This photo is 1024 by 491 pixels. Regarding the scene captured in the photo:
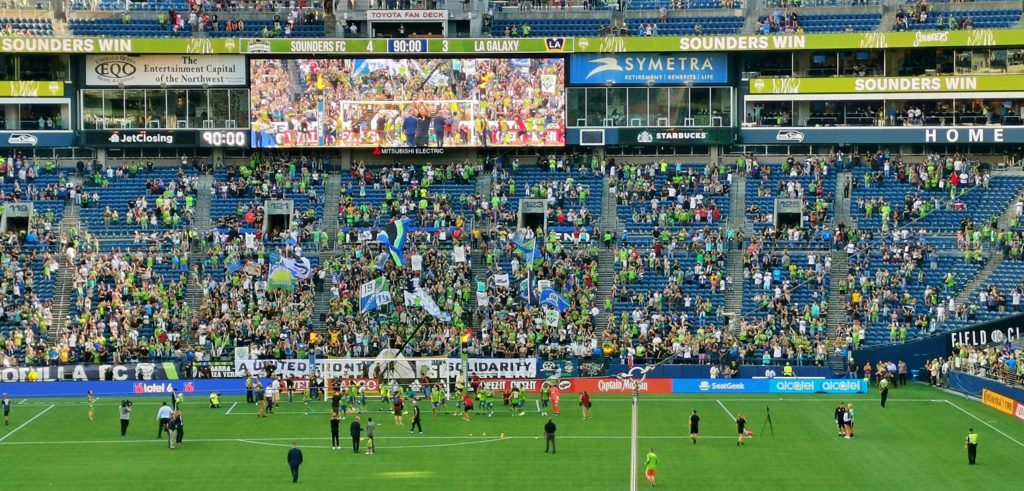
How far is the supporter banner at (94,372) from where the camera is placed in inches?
2749

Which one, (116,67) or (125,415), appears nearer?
(125,415)

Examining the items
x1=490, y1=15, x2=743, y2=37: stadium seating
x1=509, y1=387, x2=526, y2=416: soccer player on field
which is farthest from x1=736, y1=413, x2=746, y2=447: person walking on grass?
x1=490, y1=15, x2=743, y2=37: stadium seating

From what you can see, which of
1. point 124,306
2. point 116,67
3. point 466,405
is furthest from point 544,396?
point 116,67

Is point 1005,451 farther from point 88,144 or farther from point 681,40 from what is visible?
point 88,144

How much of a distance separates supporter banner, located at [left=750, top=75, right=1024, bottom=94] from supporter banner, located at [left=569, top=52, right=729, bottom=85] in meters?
2.16

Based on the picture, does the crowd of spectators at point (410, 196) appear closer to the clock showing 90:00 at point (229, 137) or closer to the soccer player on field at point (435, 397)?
the clock showing 90:00 at point (229, 137)

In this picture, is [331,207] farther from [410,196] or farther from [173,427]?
[173,427]

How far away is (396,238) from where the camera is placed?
75688 mm

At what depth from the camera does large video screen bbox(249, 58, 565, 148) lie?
83.1 meters

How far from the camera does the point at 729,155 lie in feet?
281

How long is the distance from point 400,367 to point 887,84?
1190 inches

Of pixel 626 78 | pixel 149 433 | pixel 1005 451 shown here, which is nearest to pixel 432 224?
pixel 626 78

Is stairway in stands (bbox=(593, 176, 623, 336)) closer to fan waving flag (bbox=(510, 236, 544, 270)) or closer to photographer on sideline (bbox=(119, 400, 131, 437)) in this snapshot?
fan waving flag (bbox=(510, 236, 544, 270))

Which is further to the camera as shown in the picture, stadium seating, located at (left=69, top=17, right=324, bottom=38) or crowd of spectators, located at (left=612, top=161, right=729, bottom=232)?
stadium seating, located at (left=69, top=17, right=324, bottom=38)
